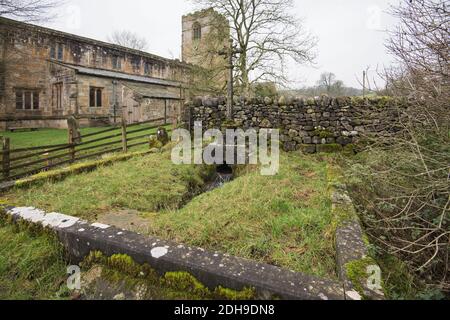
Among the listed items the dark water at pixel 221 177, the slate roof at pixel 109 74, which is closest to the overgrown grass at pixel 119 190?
the dark water at pixel 221 177

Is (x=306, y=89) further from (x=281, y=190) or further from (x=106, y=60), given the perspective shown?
(x=106, y=60)

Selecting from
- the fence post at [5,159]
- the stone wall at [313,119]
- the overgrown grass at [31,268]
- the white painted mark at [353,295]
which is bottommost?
the overgrown grass at [31,268]

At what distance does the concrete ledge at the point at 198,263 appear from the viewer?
65.8 inches

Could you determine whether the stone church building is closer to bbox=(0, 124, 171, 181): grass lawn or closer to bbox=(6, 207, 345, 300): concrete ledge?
bbox=(0, 124, 171, 181): grass lawn

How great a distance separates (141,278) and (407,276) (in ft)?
7.30

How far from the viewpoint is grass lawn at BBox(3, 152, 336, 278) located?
110 inches

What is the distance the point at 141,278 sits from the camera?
78.9 inches

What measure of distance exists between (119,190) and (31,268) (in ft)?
8.03

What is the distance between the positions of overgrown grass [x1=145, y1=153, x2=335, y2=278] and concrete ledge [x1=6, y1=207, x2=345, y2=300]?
2.22ft

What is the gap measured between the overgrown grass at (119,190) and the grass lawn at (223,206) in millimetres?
12

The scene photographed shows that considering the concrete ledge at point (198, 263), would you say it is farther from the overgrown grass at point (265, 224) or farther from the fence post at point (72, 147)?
the fence post at point (72, 147)

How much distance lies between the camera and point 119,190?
475 centimetres

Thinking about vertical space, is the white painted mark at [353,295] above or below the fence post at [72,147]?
below

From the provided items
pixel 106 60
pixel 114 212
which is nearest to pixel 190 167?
pixel 114 212
